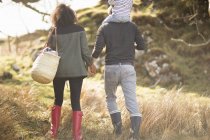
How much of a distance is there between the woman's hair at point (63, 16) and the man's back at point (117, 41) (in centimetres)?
50

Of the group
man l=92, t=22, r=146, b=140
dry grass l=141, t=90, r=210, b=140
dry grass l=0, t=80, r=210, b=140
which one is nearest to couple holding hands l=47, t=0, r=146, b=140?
man l=92, t=22, r=146, b=140

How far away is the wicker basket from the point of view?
6523 millimetres

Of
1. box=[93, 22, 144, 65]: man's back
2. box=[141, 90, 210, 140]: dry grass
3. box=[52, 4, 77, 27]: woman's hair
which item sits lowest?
box=[141, 90, 210, 140]: dry grass

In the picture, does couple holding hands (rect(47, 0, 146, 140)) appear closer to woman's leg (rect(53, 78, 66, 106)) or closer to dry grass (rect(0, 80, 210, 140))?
woman's leg (rect(53, 78, 66, 106))

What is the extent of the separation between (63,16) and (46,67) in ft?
2.31

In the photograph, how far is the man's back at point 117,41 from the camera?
689 centimetres

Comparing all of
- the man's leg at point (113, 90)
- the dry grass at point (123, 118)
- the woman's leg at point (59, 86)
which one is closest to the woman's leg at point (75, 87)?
the woman's leg at point (59, 86)

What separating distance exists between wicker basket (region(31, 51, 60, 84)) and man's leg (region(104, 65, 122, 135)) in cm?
80

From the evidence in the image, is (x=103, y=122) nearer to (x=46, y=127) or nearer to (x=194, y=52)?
(x=46, y=127)

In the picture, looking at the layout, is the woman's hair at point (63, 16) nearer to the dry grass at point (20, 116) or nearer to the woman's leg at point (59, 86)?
the woman's leg at point (59, 86)

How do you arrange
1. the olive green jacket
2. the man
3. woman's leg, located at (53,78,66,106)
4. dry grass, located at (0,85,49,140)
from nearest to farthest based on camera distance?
dry grass, located at (0,85,49,140) → the olive green jacket → woman's leg, located at (53,78,66,106) → the man

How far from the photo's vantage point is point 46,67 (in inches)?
Answer: 258

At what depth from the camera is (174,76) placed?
13484 millimetres

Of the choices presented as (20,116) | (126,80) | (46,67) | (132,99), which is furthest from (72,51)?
(20,116)
